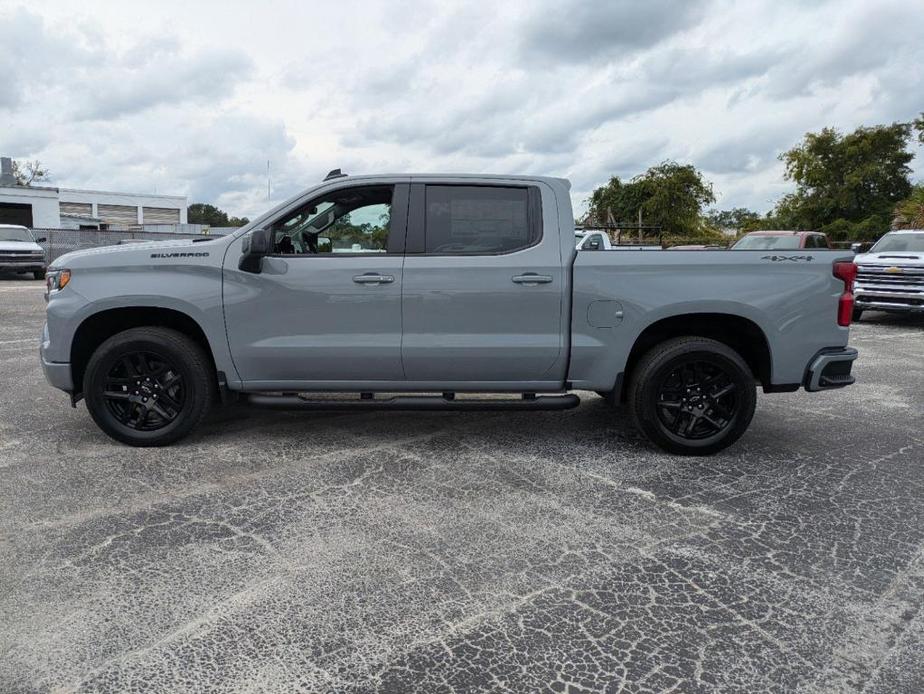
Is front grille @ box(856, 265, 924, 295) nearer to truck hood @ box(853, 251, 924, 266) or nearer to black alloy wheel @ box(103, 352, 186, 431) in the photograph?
truck hood @ box(853, 251, 924, 266)

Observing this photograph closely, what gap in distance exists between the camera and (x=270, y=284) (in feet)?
15.8

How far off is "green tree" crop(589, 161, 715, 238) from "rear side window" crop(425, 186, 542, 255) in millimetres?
48958

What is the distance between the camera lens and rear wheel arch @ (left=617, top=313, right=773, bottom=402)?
4902mm

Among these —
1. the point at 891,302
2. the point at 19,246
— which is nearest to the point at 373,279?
the point at 891,302

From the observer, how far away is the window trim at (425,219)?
4840 millimetres

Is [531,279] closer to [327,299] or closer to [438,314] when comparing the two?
[438,314]

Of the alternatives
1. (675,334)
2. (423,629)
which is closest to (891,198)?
(675,334)

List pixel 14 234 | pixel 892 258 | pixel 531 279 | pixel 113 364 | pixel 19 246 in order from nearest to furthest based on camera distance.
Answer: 1. pixel 531 279
2. pixel 113 364
3. pixel 892 258
4. pixel 19 246
5. pixel 14 234

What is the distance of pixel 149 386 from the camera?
4.96m

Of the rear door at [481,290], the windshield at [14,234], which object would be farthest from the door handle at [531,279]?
the windshield at [14,234]

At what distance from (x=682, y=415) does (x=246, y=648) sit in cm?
333

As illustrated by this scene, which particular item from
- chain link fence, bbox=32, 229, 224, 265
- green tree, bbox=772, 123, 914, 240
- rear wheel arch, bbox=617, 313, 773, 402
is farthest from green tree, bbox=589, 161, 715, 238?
rear wheel arch, bbox=617, 313, 773, 402

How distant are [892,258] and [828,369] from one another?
963 centimetres

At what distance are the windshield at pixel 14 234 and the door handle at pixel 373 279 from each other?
21.5 meters
